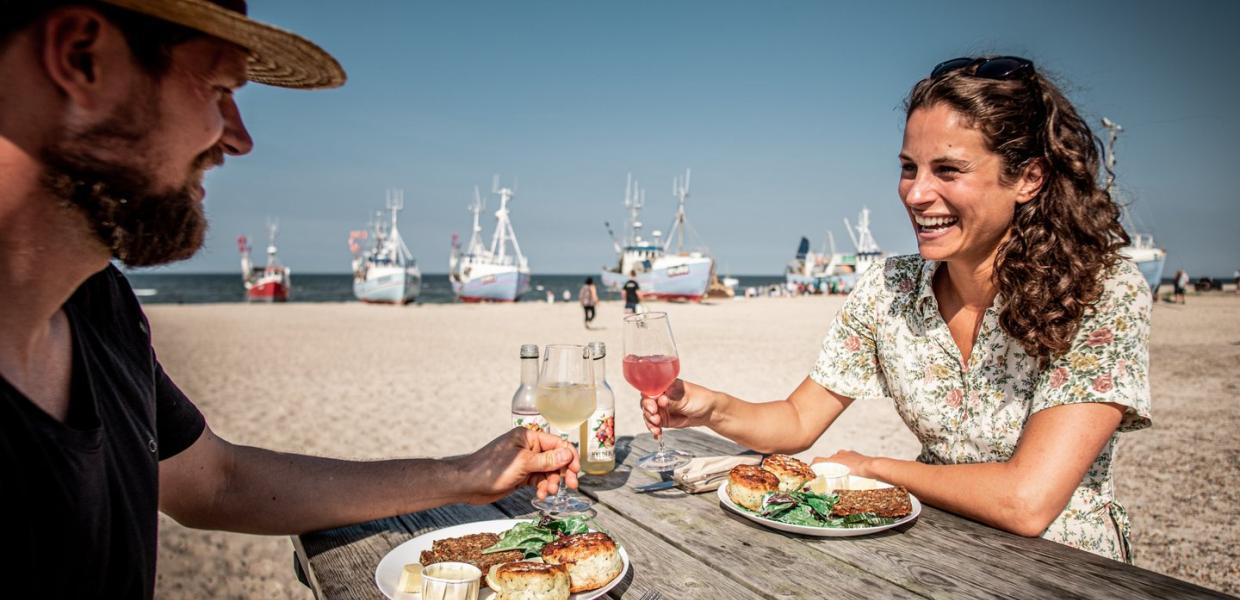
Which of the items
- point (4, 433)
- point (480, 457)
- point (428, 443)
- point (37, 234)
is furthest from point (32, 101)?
point (428, 443)

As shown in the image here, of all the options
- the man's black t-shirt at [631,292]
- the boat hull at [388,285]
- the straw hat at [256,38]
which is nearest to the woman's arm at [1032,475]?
the straw hat at [256,38]

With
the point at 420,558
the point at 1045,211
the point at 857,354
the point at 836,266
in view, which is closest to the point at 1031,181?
the point at 1045,211

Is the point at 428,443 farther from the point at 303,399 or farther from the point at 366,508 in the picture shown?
the point at 366,508

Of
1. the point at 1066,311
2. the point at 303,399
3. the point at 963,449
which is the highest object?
the point at 1066,311

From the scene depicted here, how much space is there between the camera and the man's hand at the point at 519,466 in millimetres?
1801

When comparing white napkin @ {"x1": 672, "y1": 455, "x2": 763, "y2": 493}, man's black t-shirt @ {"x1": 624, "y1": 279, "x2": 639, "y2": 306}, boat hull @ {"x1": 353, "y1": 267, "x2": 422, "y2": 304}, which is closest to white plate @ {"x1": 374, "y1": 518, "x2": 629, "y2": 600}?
white napkin @ {"x1": 672, "y1": 455, "x2": 763, "y2": 493}

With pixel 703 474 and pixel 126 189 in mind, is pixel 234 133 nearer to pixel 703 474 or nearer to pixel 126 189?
pixel 126 189

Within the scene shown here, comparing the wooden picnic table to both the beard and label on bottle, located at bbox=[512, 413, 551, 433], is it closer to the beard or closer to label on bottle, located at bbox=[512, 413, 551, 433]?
label on bottle, located at bbox=[512, 413, 551, 433]

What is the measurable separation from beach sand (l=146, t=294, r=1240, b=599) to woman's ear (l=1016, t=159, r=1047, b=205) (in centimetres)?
326

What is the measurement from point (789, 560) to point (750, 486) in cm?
32

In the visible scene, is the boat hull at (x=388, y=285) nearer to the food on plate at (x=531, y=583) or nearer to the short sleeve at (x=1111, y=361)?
the short sleeve at (x=1111, y=361)

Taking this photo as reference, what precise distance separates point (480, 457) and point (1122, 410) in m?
1.75

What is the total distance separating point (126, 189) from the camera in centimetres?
104

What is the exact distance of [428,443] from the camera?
6.78m
